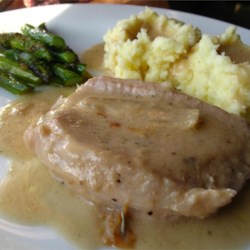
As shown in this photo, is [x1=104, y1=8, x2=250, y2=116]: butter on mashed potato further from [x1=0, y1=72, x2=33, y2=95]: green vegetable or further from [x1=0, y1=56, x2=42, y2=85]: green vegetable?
[x1=0, y1=72, x2=33, y2=95]: green vegetable

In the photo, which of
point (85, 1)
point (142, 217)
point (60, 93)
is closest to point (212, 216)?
point (142, 217)

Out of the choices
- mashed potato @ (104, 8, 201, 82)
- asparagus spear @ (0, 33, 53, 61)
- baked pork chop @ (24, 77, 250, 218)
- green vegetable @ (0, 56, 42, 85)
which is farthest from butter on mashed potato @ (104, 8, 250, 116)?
green vegetable @ (0, 56, 42, 85)

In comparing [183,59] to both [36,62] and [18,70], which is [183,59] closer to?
[36,62]

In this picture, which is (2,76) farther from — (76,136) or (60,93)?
(76,136)

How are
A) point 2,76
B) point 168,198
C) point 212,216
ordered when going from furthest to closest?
point 2,76
point 212,216
point 168,198

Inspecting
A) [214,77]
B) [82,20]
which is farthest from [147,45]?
[82,20]

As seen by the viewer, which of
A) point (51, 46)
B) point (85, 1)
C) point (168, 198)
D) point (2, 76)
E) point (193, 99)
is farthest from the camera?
point (85, 1)

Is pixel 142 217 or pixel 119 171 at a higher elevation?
pixel 119 171
